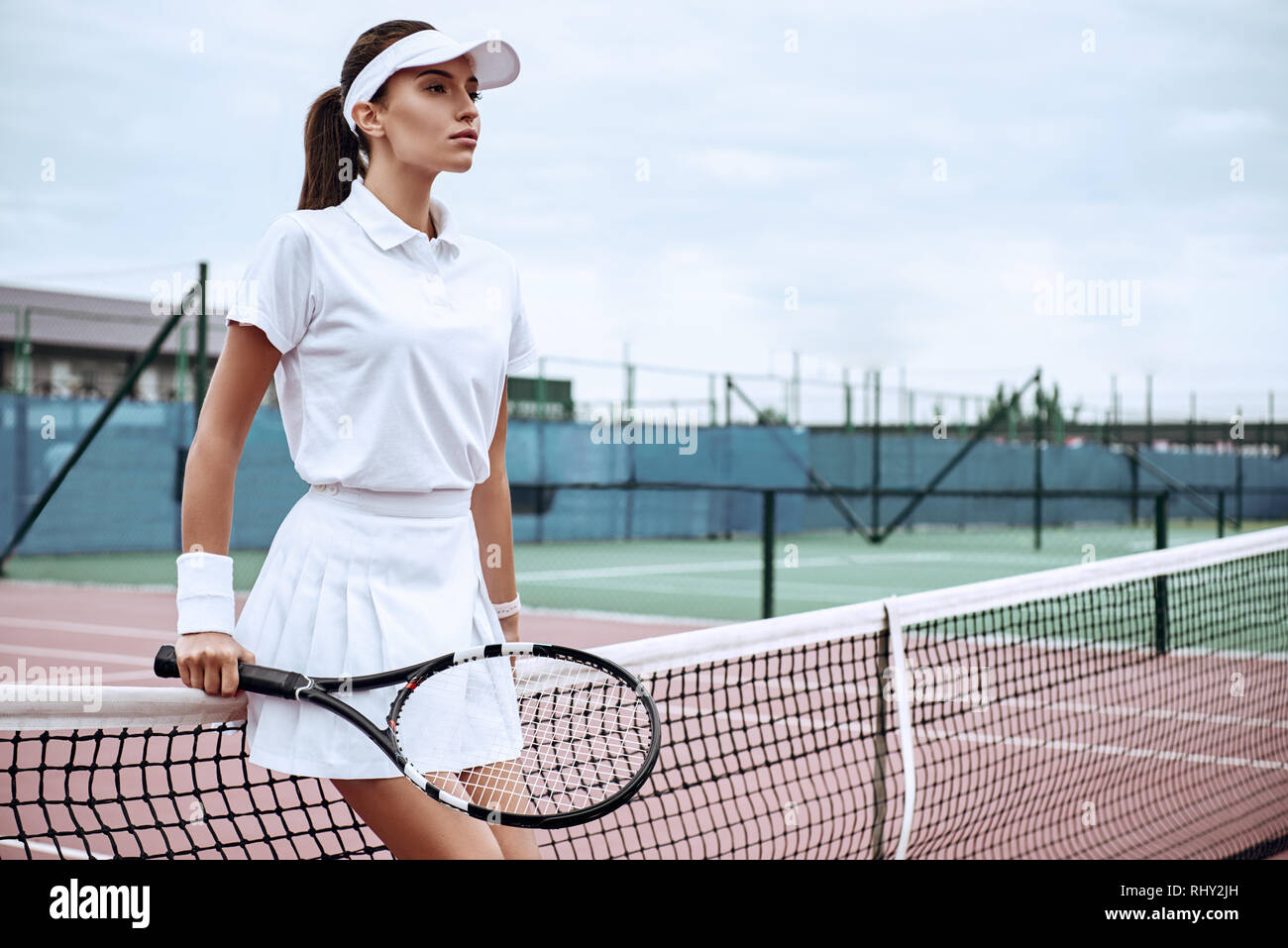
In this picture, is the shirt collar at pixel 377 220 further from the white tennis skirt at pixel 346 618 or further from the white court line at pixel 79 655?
the white court line at pixel 79 655

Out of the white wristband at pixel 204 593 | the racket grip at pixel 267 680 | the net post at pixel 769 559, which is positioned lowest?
the net post at pixel 769 559

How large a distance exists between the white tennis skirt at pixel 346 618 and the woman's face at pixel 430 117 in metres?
0.47

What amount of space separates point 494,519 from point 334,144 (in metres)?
0.60

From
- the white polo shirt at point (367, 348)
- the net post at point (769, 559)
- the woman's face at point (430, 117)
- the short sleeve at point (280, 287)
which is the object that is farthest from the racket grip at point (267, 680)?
the net post at point (769, 559)

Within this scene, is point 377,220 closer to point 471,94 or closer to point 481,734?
point 471,94

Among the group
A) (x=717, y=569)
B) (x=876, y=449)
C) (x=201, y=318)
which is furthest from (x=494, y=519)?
(x=876, y=449)

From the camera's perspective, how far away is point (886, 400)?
73.3 feet

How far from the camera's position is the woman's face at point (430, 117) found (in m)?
1.84

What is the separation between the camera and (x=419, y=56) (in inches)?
71.2

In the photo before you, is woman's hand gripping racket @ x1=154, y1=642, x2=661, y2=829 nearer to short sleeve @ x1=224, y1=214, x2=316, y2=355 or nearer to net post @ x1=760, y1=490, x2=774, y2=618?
short sleeve @ x1=224, y1=214, x2=316, y2=355

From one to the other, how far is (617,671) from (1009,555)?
1557 cm

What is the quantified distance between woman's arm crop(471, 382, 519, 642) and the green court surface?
7.65m

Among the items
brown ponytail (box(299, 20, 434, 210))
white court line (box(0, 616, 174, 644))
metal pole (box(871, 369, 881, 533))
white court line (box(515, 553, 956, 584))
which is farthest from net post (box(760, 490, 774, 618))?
metal pole (box(871, 369, 881, 533))
